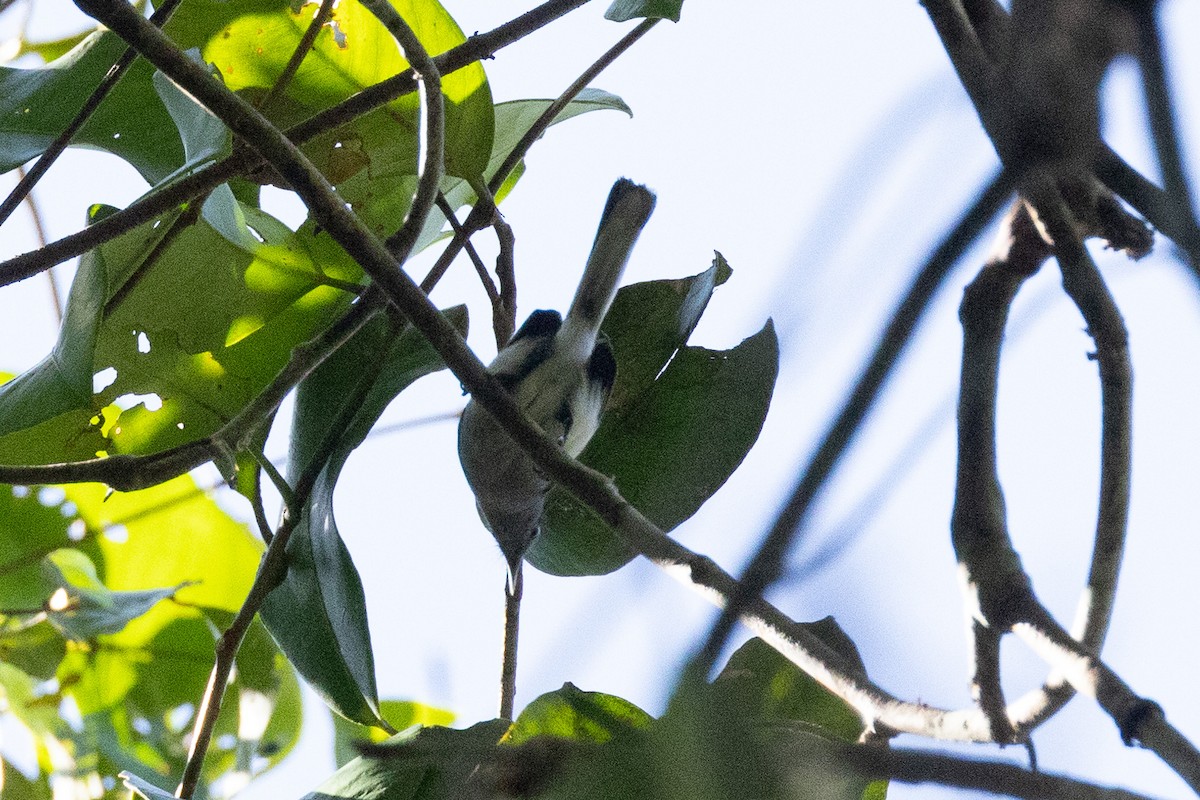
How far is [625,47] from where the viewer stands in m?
2.03

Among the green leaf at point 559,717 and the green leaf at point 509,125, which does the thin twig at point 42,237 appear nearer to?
the green leaf at point 509,125

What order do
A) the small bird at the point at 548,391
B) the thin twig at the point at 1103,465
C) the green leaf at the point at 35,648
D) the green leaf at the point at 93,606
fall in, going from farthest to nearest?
1. the small bird at the point at 548,391
2. the green leaf at the point at 35,648
3. the green leaf at the point at 93,606
4. the thin twig at the point at 1103,465

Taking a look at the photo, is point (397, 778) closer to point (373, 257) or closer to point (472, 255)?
point (373, 257)

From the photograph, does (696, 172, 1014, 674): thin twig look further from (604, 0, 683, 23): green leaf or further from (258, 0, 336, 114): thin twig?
(258, 0, 336, 114): thin twig

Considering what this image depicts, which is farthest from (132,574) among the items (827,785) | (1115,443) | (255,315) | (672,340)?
(827,785)

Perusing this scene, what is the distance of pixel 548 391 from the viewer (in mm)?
2531

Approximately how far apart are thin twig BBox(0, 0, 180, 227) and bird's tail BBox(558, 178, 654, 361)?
1019mm

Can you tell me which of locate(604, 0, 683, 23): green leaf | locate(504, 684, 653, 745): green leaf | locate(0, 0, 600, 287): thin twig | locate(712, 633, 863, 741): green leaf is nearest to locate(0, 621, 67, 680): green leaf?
locate(0, 0, 600, 287): thin twig

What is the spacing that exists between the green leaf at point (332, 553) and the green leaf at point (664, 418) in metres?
0.31

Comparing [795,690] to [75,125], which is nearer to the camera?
[795,690]

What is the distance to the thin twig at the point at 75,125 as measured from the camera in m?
1.63

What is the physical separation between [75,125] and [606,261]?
43.9 inches

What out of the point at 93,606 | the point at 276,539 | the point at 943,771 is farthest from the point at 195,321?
the point at 943,771

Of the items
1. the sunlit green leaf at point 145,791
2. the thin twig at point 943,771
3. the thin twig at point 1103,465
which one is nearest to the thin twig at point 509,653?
the sunlit green leaf at point 145,791
